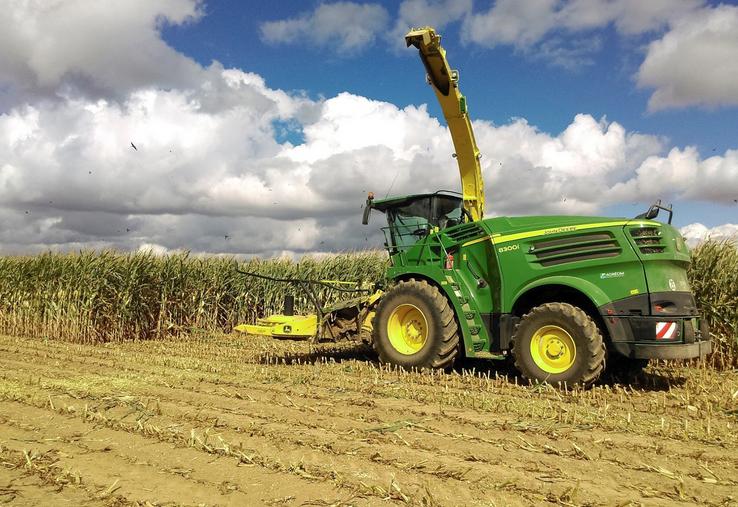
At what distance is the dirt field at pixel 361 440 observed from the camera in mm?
3582

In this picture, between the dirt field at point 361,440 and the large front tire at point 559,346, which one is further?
the large front tire at point 559,346

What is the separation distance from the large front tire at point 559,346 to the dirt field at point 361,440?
26cm

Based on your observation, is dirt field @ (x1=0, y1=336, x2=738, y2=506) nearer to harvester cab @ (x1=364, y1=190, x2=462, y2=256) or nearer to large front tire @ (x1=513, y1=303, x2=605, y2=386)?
large front tire @ (x1=513, y1=303, x2=605, y2=386)

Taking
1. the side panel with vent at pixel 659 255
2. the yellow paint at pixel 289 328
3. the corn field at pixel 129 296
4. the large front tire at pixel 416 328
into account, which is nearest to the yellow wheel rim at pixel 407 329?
the large front tire at pixel 416 328

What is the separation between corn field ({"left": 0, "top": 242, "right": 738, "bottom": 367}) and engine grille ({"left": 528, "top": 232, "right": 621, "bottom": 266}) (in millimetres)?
8414

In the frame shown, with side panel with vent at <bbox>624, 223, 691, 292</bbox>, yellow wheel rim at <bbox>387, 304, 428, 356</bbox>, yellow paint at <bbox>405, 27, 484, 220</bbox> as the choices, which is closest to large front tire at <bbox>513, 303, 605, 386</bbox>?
side panel with vent at <bbox>624, 223, 691, 292</bbox>

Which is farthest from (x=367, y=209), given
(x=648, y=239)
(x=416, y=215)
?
(x=648, y=239)

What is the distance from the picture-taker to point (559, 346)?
6.51 m

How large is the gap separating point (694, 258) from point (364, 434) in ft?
21.8

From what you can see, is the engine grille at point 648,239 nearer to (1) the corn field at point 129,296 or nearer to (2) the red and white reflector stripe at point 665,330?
(2) the red and white reflector stripe at point 665,330

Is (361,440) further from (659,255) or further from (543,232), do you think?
(659,255)

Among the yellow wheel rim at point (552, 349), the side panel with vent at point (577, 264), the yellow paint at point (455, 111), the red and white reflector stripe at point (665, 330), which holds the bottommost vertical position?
the yellow wheel rim at point (552, 349)

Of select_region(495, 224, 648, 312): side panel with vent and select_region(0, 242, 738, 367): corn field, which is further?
select_region(0, 242, 738, 367): corn field

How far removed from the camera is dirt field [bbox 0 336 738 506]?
3582 mm
